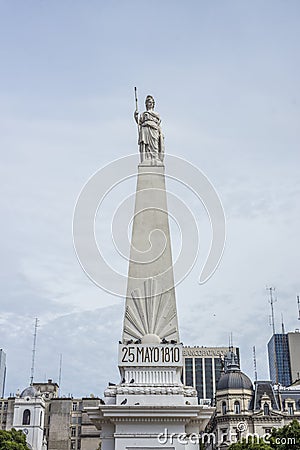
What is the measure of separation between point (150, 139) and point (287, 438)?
837 inches

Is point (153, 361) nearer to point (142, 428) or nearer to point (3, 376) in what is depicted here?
point (142, 428)

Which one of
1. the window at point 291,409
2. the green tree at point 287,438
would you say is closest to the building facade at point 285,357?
the window at point 291,409

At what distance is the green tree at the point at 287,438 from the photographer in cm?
3966

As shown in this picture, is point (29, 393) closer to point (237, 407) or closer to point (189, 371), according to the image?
point (237, 407)

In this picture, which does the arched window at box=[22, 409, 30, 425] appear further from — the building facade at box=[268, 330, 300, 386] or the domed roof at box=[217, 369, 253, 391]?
the building facade at box=[268, 330, 300, 386]

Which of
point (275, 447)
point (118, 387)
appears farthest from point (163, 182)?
point (275, 447)

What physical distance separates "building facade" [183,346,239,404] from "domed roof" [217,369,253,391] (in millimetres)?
74484

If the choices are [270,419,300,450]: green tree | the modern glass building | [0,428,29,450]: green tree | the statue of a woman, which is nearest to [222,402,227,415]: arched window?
[0,428,29,450]: green tree

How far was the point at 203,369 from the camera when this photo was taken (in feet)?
502

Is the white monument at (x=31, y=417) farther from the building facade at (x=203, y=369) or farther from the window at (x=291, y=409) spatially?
the building facade at (x=203, y=369)

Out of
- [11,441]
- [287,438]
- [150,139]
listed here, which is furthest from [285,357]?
[150,139]

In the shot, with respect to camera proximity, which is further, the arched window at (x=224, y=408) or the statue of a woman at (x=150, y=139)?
the arched window at (x=224, y=408)

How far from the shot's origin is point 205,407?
88.1 feet

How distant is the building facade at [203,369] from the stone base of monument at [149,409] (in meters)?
123
